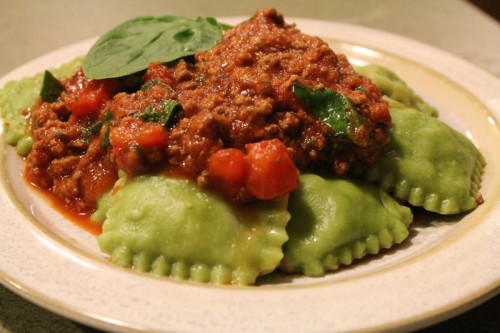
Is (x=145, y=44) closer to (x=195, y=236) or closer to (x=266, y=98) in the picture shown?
(x=266, y=98)

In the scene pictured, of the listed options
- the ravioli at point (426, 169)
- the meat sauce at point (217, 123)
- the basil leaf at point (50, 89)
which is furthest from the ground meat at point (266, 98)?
the basil leaf at point (50, 89)

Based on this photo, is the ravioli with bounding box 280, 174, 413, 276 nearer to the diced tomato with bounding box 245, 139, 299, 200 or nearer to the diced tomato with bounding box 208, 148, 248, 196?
the diced tomato with bounding box 245, 139, 299, 200

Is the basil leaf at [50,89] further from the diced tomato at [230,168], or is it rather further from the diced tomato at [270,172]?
the diced tomato at [270,172]

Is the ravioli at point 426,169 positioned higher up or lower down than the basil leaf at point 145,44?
lower down

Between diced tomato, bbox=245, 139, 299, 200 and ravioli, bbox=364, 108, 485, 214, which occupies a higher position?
diced tomato, bbox=245, 139, 299, 200

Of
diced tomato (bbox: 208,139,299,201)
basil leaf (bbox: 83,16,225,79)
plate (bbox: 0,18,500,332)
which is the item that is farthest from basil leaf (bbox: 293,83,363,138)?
basil leaf (bbox: 83,16,225,79)

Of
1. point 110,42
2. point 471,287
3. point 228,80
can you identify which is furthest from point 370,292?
point 110,42

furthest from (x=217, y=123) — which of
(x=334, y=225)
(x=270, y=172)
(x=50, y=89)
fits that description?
(x=50, y=89)
